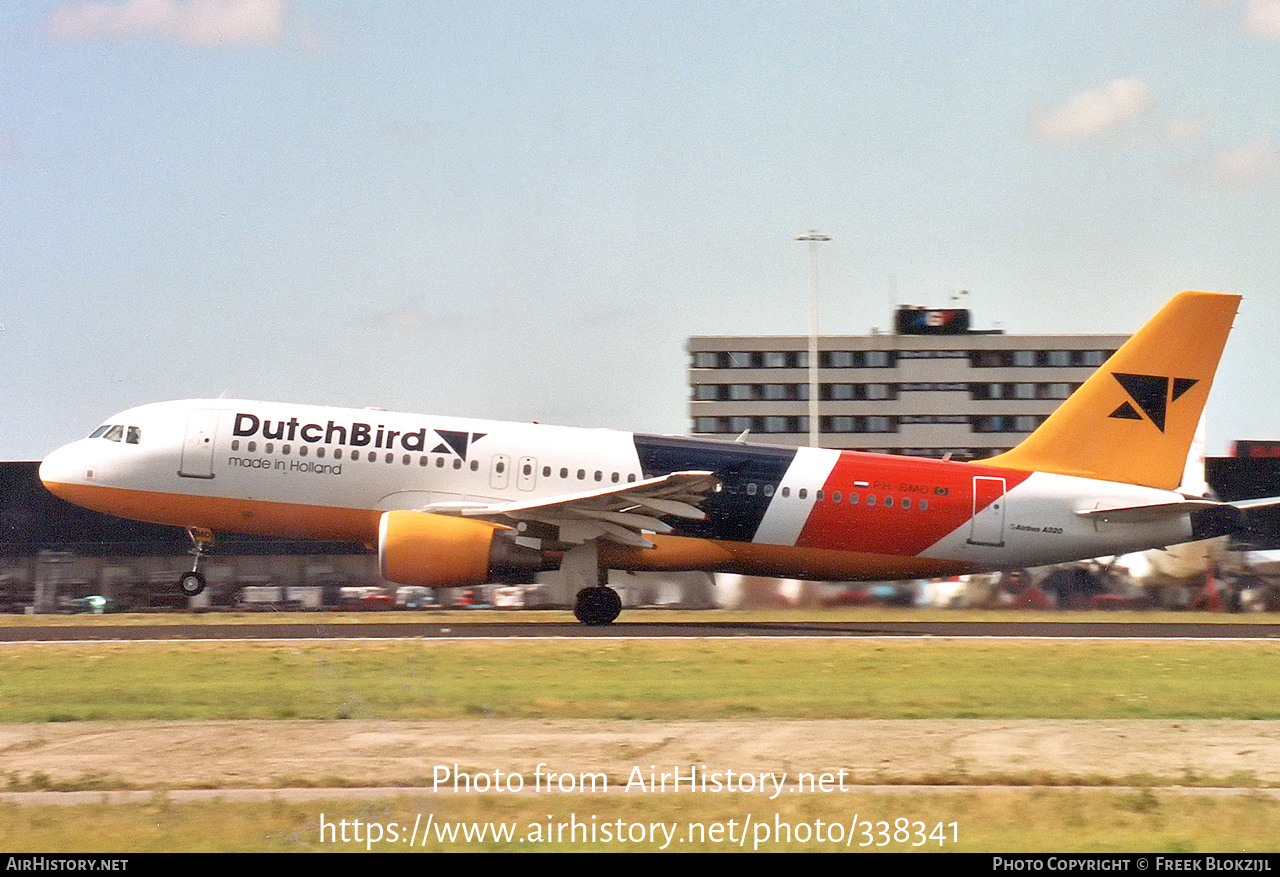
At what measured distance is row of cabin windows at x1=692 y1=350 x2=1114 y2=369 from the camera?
131750 mm

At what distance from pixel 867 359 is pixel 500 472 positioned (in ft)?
342

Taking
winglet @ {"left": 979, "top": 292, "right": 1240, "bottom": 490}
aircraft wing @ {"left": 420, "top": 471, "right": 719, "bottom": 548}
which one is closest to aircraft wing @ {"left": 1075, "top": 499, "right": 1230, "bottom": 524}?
winglet @ {"left": 979, "top": 292, "right": 1240, "bottom": 490}

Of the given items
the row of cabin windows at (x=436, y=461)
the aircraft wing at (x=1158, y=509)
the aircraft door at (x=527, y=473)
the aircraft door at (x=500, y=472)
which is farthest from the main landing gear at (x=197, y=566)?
the aircraft wing at (x=1158, y=509)

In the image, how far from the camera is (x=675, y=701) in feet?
58.7

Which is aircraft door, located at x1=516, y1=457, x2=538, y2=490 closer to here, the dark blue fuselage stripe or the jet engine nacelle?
the jet engine nacelle

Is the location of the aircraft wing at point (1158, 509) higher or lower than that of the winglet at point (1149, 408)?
lower

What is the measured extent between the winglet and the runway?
3470 mm

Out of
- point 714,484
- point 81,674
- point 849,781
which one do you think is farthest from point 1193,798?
point 714,484

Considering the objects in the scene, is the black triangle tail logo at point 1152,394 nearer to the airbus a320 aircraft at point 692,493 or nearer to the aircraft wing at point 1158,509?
the airbus a320 aircraft at point 692,493

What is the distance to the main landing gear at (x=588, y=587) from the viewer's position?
2950 centimetres

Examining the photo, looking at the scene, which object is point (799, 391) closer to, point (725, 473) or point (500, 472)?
point (725, 473)

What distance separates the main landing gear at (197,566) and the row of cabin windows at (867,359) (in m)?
101

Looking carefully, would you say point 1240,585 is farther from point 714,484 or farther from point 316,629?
point 316,629
